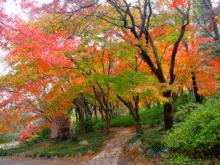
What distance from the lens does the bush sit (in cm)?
665

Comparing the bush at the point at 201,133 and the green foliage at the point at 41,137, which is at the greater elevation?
the bush at the point at 201,133

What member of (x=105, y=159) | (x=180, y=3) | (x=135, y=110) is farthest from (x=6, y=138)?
(x=180, y=3)

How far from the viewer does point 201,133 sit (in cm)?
690

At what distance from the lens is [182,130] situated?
304 inches

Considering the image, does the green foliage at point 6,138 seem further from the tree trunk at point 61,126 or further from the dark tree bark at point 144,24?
the dark tree bark at point 144,24

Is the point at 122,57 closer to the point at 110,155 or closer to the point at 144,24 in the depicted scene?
the point at 144,24

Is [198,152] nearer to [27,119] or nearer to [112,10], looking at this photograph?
[112,10]

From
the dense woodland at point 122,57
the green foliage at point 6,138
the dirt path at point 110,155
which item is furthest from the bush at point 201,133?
the green foliage at point 6,138

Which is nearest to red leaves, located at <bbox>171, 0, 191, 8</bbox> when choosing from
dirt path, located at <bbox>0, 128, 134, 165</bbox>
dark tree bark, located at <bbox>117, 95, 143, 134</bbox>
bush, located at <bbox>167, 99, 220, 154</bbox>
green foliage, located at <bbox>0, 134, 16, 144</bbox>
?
bush, located at <bbox>167, 99, 220, 154</bbox>

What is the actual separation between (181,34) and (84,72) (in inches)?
205

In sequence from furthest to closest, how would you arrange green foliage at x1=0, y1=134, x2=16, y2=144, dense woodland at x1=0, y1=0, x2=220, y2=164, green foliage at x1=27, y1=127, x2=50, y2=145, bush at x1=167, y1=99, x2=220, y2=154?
green foliage at x1=0, y1=134, x2=16, y2=144
green foliage at x1=27, y1=127, x2=50, y2=145
dense woodland at x1=0, y1=0, x2=220, y2=164
bush at x1=167, y1=99, x2=220, y2=154

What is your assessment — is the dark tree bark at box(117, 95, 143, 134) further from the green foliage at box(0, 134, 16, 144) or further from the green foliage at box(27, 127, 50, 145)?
the green foliage at box(0, 134, 16, 144)

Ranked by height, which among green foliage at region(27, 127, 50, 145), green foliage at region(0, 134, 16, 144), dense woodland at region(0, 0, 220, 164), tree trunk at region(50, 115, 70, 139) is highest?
dense woodland at region(0, 0, 220, 164)

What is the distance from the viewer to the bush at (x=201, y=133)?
262 inches
